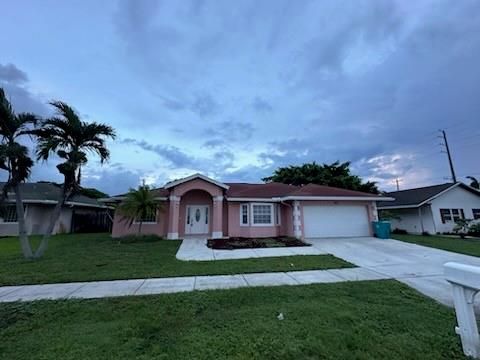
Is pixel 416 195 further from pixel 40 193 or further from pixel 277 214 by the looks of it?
pixel 40 193

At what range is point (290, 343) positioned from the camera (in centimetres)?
325

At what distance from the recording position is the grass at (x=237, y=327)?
3098mm

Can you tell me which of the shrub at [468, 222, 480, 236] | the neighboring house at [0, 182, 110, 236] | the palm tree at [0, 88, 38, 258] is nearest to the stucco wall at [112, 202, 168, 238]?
the neighboring house at [0, 182, 110, 236]

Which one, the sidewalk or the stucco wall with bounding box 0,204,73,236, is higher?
the stucco wall with bounding box 0,204,73,236

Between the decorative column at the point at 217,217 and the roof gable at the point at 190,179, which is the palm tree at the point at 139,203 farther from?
the decorative column at the point at 217,217

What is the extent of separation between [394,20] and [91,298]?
13.7m

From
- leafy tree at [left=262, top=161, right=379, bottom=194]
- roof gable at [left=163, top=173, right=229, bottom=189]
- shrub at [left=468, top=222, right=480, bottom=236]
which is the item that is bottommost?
shrub at [left=468, top=222, right=480, bottom=236]

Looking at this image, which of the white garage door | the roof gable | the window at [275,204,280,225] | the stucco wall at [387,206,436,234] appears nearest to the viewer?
the white garage door

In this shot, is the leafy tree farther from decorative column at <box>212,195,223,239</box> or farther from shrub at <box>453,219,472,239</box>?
decorative column at <box>212,195,223,239</box>

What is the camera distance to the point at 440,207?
63.6 ft

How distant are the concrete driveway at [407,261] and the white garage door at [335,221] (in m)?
2.14

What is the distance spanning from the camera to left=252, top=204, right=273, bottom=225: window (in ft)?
52.3

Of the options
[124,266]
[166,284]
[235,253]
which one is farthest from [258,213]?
[166,284]

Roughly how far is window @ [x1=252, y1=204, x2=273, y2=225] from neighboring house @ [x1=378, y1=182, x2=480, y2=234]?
12.2 m
